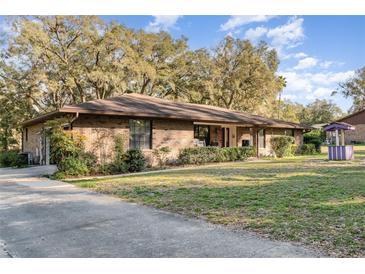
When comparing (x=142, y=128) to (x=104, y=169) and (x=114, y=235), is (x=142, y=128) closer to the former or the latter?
(x=104, y=169)

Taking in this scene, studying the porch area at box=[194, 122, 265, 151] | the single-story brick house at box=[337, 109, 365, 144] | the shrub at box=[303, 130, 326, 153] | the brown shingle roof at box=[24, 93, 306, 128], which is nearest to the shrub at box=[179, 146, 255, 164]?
the brown shingle roof at box=[24, 93, 306, 128]

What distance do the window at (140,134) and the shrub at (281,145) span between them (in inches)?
396

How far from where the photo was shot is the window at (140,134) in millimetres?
15906

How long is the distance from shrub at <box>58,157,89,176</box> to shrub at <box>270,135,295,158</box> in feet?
45.0

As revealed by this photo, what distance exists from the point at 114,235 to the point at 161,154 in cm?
1164

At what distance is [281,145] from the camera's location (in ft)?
73.6

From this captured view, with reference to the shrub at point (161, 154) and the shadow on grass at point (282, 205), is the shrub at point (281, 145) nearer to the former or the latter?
the shrub at point (161, 154)

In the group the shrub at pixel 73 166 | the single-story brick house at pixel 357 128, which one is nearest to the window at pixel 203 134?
the shrub at pixel 73 166

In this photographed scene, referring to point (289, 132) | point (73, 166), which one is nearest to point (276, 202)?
point (73, 166)

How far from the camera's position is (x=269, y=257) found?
395 cm
